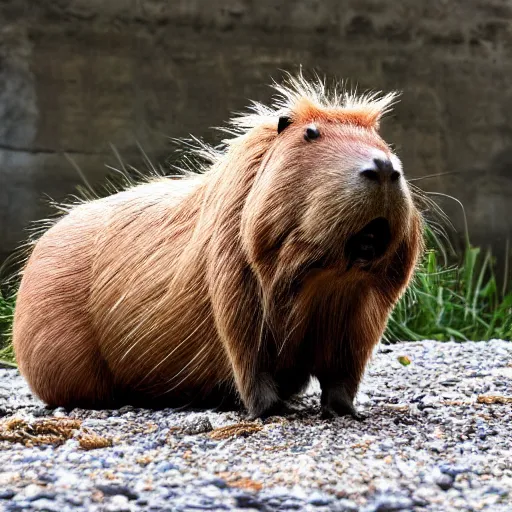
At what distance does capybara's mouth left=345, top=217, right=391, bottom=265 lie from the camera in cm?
304

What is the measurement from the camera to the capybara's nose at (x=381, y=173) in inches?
116

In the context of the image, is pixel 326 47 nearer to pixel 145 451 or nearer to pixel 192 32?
pixel 192 32

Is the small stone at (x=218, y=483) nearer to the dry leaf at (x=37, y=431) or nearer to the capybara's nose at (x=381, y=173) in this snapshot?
the dry leaf at (x=37, y=431)

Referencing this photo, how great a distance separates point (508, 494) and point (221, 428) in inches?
42.4

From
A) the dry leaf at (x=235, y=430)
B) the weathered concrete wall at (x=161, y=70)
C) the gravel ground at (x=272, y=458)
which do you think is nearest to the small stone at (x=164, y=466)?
the gravel ground at (x=272, y=458)

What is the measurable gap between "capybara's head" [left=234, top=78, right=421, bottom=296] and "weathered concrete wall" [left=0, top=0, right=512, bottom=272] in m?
4.15

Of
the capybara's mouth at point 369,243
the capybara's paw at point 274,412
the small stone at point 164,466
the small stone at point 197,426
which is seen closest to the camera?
the small stone at point 164,466

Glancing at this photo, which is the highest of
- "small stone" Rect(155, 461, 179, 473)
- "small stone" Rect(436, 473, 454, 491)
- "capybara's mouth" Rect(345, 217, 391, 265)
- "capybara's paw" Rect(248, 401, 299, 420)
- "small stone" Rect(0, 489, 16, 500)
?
"capybara's mouth" Rect(345, 217, 391, 265)

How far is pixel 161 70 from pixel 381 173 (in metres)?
4.70

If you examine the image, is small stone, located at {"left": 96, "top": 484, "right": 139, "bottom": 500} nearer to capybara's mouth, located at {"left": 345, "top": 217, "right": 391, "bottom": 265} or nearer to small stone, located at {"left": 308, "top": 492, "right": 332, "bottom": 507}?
small stone, located at {"left": 308, "top": 492, "right": 332, "bottom": 507}

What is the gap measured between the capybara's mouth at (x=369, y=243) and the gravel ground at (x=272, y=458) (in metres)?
0.62

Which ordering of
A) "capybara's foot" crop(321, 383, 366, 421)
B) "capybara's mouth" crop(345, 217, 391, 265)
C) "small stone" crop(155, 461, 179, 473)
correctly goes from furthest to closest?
"capybara's foot" crop(321, 383, 366, 421) → "capybara's mouth" crop(345, 217, 391, 265) → "small stone" crop(155, 461, 179, 473)

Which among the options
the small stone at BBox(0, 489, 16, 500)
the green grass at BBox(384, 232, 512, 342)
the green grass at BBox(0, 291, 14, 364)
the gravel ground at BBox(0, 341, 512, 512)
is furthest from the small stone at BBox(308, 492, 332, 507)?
the green grass at BBox(0, 291, 14, 364)

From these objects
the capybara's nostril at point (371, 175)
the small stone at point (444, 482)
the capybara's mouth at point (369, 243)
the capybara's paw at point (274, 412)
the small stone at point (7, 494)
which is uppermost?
the capybara's nostril at point (371, 175)
